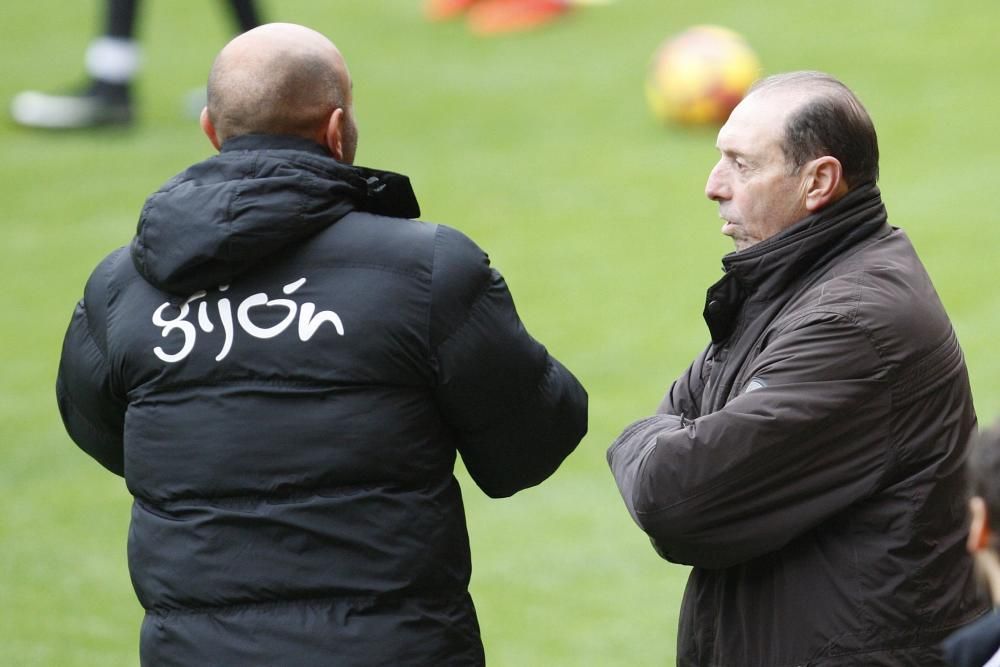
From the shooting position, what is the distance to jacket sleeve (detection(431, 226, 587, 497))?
275 cm

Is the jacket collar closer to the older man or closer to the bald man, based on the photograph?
the older man

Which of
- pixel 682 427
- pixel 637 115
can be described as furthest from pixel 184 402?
pixel 637 115

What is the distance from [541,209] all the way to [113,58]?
9.76 feet

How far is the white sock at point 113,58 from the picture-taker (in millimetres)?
10039

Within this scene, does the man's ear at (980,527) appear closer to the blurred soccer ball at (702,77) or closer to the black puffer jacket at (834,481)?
the black puffer jacket at (834,481)

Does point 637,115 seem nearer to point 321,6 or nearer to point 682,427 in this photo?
point 321,6

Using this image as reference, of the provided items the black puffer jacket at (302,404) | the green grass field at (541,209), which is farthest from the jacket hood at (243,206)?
the green grass field at (541,209)

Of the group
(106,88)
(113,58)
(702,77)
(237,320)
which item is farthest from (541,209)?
(237,320)

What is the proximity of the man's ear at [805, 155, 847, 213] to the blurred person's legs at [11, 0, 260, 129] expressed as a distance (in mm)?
Result: 7021

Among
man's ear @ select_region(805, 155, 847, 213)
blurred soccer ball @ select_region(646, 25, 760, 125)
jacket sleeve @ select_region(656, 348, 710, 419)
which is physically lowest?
jacket sleeve @ select_region(656, 348, 710, 419)

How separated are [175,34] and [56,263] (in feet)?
16.4

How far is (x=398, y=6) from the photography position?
14141 mm

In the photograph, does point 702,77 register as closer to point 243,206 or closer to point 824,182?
point 824,182

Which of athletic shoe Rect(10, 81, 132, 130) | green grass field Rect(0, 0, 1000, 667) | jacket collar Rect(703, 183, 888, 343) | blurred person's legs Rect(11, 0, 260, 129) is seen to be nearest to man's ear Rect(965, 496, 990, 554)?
jacket collar Rect(703, 183, 888, 343)
